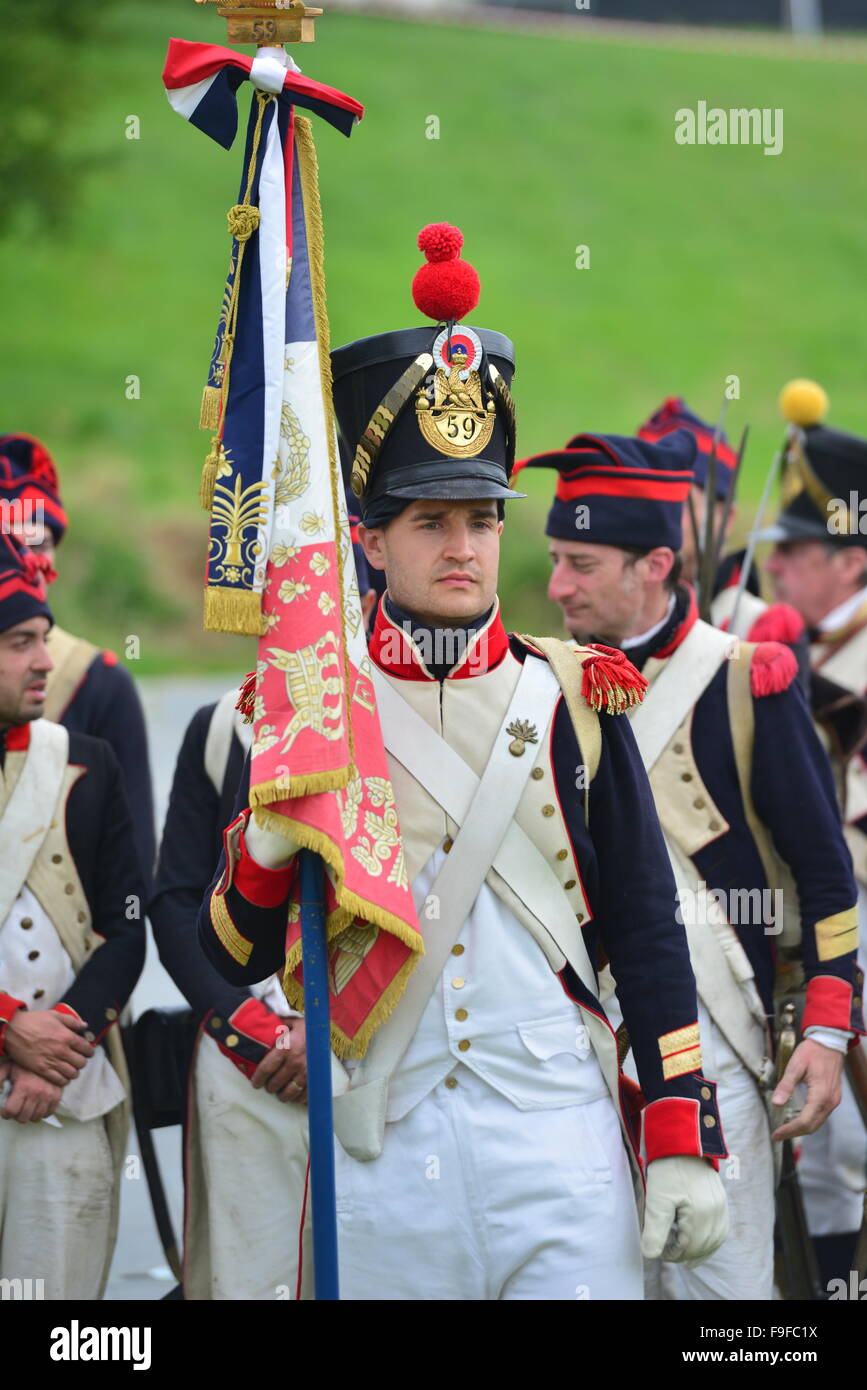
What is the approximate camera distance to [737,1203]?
3998 mm

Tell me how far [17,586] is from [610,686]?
5.71ft

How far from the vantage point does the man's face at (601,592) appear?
4336mm

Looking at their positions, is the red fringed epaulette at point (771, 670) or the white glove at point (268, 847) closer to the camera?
the white glove at point (268, 847)

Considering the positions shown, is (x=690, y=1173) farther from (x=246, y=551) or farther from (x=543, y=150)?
(x=543, y=150)

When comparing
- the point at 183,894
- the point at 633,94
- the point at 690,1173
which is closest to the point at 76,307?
the point at 633,94

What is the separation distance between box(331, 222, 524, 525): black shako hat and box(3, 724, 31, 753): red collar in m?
1.53

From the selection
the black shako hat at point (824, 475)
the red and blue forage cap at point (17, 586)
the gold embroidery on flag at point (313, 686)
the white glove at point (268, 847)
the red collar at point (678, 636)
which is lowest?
the white glove at point (268, 847)

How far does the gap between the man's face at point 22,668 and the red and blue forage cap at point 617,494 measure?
125 cm

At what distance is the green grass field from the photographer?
2145 centimetres

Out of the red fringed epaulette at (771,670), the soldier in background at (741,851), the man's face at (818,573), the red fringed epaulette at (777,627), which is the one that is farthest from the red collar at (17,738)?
the man's face at (818,573)

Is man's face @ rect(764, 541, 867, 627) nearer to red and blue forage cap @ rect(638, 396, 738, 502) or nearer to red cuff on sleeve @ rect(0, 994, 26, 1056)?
red and blue forage cap @ rect(638, 396, 738, 502)

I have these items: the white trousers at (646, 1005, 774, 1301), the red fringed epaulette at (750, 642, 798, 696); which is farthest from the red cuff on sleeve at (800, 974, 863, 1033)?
the red fringed epaulette at (750, 642, 798, 696)

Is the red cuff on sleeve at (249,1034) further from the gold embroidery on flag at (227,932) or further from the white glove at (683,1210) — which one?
the white glove at (683,1210)

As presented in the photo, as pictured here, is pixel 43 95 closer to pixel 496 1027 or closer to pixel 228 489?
pixel 228 489
